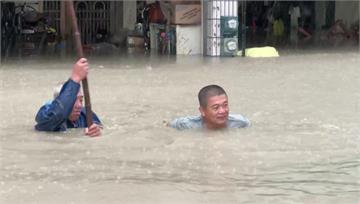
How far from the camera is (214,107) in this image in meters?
6.68

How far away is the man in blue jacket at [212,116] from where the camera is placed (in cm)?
664

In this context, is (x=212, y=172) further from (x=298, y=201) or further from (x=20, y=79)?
(x=20, y=79)

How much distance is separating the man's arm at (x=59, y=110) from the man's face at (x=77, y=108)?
7 centimetres

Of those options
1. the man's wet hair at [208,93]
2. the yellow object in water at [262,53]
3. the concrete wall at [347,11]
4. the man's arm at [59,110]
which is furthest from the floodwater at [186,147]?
the concrete wall at [347,11]

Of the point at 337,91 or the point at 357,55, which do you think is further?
the point at 357,55

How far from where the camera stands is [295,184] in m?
4.83

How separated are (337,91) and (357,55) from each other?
6614 mm

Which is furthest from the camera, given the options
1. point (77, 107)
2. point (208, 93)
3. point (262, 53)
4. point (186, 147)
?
point (262, 53)

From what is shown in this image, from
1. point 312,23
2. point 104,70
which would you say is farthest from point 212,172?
point 312,23

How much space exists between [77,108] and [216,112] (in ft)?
4.03

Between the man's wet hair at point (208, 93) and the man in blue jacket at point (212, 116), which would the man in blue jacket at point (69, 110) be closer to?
the man in blue jacket at point (212, 116)

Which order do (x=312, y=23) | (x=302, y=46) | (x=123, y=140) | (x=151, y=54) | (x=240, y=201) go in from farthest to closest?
(x=312, y=23) → (x=302, y=46) → (x=151, y=54) → (x=123, y=140) → (x=240, y=201)

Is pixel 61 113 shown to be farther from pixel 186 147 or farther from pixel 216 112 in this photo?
pixel 216 112

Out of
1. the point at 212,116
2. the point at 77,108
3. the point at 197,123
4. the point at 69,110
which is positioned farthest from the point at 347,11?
the point at 69,110
